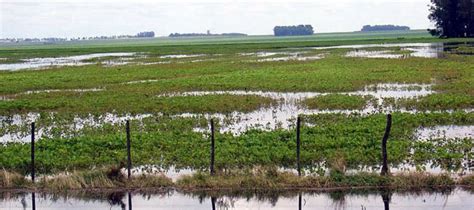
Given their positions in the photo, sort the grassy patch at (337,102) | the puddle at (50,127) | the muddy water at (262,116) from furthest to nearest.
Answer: the grassy patch at (337,102)
the muddy water at (262,116)
the puddle at (50,127)

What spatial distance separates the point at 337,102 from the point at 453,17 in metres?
87.4

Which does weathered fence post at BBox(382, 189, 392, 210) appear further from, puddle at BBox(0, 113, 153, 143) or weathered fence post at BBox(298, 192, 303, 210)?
puddle at BBox(0, 113, 153, 143)

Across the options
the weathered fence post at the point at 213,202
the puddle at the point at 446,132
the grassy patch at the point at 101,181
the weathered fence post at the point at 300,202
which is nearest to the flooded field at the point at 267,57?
the puddle at the point at 446,132

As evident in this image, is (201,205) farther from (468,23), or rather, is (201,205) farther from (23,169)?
(468,23)

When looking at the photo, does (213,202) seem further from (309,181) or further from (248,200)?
(309,181)

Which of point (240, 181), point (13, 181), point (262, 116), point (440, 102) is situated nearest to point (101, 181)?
point (13, 181)

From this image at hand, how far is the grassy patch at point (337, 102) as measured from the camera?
1102 inches

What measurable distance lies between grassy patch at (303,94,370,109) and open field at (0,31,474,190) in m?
0.06

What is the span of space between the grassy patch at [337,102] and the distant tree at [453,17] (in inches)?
3239

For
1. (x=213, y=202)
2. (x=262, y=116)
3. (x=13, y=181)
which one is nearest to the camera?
(x=213, y=202)

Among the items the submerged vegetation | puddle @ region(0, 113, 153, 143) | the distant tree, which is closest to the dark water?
the submerged vegetation

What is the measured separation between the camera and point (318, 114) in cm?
2523

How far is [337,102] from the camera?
28.9 meters

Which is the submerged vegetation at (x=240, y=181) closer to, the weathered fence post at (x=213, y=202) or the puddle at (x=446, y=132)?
the weathered fence post at (x=213, y=202)
